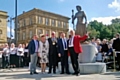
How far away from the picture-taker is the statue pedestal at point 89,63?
9688 millimetres

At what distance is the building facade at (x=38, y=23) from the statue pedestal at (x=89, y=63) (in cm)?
4900

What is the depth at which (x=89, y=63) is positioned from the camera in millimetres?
10211

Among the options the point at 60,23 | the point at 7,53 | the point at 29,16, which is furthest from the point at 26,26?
the point at 7,53

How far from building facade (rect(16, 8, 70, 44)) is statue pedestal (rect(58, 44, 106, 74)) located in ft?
161

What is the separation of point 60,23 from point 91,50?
Result: 188 feet

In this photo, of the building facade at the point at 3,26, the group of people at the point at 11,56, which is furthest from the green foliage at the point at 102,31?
the group of people at the point at 11,56

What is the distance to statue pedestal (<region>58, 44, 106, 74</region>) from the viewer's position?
31.8 feet

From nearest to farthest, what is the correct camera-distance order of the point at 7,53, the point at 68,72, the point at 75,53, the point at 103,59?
the point at 75,53
the point at 68,72
the point at 103,59
the point at 7,53

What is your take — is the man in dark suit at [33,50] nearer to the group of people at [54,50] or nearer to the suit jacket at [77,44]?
the group of people at [54,50]

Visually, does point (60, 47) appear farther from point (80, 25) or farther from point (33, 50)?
point (80, 25)

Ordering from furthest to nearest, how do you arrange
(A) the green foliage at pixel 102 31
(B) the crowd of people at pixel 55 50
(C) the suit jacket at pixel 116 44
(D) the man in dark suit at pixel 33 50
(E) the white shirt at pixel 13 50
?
(A) the green foliage at pixel 102 31 → (E) the white shirt at pixel 13 50 → (C) the suit jacket at pixel 116 44 → (D) the man in dark suit at pixel 33 50 → (B) the crowd of people at pixel 55 50

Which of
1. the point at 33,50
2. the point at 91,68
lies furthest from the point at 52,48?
the point at 91,68

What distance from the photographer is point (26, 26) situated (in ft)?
203

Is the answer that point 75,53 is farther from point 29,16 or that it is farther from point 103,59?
point 29,16
